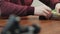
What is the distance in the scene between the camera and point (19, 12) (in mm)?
1643

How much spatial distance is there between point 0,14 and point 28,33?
4.37 ft

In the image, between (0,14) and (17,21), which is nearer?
(17,21)

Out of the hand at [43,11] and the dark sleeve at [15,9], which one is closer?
the hand at [43,11]

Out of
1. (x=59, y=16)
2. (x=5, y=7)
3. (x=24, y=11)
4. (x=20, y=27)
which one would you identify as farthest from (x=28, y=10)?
(x=20, y=27)

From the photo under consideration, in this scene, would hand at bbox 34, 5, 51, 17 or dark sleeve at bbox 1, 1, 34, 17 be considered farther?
dark sleeve at bbox 1, 1, 34, 17

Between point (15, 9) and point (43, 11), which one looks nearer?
point (43, 11)

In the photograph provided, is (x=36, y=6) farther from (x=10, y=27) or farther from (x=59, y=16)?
(x=10, y=27)

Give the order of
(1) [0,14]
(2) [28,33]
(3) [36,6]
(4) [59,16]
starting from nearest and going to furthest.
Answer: (2) [28,33], (4) [59,16], (3) [36,6], (1) [0,14]

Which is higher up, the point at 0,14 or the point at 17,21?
the point at 17,21

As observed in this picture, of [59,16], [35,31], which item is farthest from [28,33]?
[59,16]

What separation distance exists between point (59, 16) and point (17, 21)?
0.97 m

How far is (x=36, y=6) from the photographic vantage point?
1.58 meters

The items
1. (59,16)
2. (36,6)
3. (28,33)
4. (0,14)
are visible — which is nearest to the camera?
(28,33)

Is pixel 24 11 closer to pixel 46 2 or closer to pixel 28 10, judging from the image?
pixel 28 10
